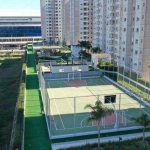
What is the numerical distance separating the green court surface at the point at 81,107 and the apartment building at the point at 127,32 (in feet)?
23.3

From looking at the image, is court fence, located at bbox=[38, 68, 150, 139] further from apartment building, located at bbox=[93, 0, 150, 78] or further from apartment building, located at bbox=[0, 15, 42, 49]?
apartment building, located at bbox=[0, 15, 42, 49]

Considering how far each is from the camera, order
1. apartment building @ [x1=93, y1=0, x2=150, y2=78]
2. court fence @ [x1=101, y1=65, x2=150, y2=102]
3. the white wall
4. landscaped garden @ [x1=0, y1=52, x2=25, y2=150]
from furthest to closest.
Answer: the white wall < apartment building @ [x1=93, y1=0, x2=150, y2=78] < court fence @ [x1=101, y1=65, x2=150, y2=102] < landscaped garden @ [x1=0, y1=52, x2=25, y2=150]

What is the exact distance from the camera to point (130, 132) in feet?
56.5

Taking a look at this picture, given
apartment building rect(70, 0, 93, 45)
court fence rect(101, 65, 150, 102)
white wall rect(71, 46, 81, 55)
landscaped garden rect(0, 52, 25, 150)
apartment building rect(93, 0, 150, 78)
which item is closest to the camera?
landscaped garden rect(0, 52, 25, 150)

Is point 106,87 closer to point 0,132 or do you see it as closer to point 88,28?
point 0,132

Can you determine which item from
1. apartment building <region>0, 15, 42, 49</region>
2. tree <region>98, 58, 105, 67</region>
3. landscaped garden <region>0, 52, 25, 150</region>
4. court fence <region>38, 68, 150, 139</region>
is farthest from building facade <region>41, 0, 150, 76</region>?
apartment building <region>0, 15, 42, 49</region>

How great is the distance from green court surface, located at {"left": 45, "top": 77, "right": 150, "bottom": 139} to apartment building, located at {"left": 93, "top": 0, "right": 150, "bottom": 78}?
711cm

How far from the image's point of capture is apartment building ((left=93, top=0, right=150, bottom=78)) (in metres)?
34.8

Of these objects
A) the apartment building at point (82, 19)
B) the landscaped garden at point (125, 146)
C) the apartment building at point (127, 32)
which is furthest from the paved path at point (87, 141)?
the apartment building at point (82, 19)

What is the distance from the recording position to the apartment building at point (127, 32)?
114 ft

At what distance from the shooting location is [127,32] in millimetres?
39969

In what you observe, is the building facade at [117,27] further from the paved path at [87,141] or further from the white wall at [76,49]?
the paved path at [87,141]

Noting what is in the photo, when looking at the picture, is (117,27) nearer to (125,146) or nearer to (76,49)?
(76,49)

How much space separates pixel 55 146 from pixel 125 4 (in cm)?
3180
